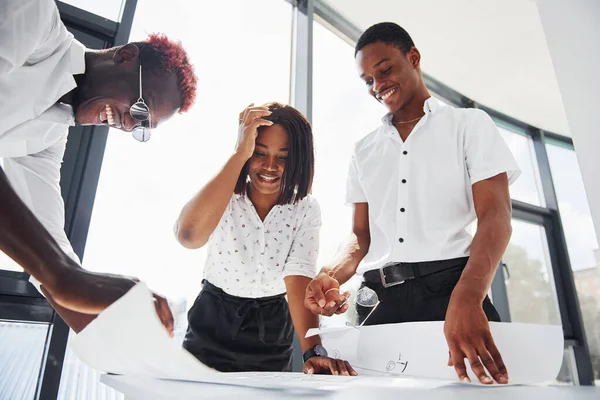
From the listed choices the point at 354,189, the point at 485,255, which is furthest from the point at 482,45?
the point at 485,255

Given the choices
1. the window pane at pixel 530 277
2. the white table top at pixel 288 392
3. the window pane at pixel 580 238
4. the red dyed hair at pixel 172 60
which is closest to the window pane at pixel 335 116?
the red dyed hair at pixel 172 60

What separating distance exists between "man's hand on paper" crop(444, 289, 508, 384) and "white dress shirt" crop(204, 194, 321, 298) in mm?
519

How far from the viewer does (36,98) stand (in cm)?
81

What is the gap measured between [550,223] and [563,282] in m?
0.64

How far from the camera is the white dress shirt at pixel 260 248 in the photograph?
1.07m

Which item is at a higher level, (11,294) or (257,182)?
(257,182)

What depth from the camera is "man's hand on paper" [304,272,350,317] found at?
77cm

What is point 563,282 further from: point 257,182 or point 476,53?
point 257,182

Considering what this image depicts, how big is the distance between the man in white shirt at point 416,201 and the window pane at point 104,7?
3.61 feet

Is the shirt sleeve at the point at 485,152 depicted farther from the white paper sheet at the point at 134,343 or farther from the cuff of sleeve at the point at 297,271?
the white paper sheet at the point at 134,343

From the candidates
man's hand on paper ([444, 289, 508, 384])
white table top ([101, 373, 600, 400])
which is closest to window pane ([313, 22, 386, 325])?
man's hand on paper ([444, 289, 508, 384])

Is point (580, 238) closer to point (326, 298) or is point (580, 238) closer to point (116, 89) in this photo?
point (326, 298)

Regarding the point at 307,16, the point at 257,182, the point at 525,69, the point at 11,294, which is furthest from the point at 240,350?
the point at 525,69

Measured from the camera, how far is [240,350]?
1026mm
